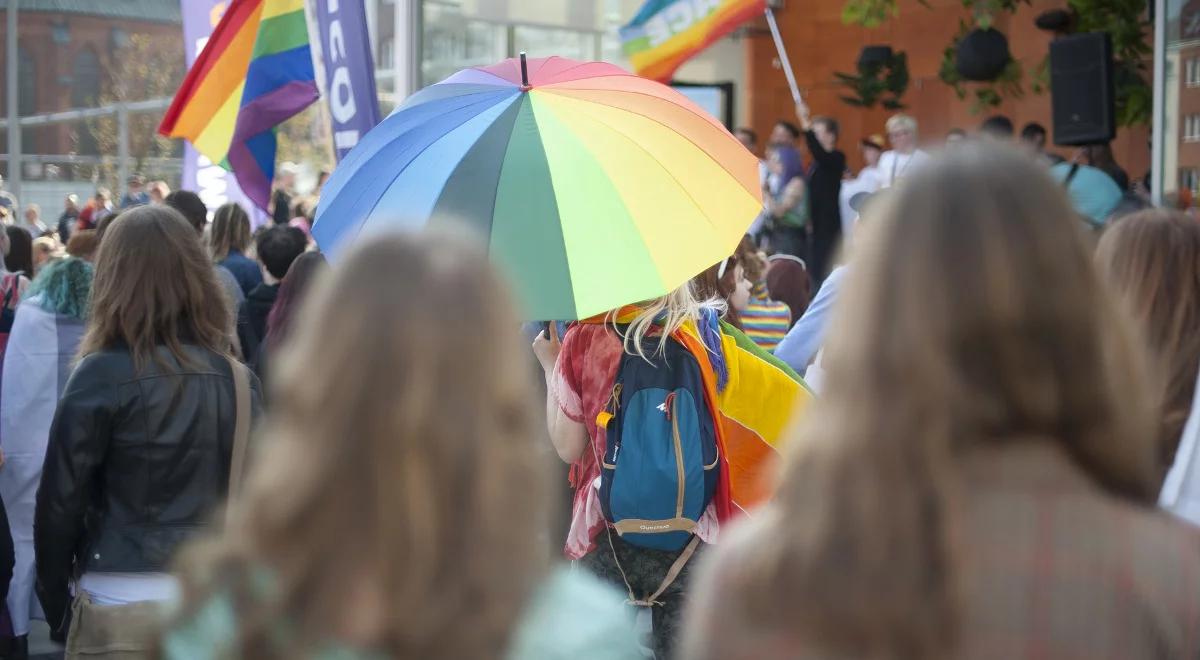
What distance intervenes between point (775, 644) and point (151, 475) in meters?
2.63

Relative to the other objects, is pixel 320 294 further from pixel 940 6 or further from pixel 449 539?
pixel 940 6

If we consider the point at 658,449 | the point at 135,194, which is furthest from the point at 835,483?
the point at 135,194

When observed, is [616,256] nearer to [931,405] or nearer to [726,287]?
[726,287]

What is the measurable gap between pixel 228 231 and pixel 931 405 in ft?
23.2

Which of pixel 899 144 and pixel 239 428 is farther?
pixel 899 144

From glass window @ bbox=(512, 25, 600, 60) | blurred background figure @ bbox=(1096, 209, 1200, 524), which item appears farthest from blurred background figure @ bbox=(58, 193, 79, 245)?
blurred background figure @ bbox=(1096, 209, 1200, 524)

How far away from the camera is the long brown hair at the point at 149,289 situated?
12.8 ft

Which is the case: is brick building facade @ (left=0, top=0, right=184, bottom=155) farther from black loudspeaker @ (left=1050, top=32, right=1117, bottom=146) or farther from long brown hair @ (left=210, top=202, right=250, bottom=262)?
long brown hair @ (left=210, top=202, right=250, bottom=262)

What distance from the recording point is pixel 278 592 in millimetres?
1623

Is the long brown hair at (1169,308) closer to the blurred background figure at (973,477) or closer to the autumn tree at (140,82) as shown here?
the blurred background figure at (973,477)

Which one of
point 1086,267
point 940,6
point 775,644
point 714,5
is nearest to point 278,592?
point 775,644

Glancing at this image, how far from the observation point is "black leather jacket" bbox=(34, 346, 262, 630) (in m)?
3.85

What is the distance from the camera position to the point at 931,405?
1608 millimetres

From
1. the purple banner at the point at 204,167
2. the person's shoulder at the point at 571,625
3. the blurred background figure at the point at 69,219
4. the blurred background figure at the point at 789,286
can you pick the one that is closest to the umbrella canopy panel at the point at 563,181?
the person's shoulder at the point at 571,625
